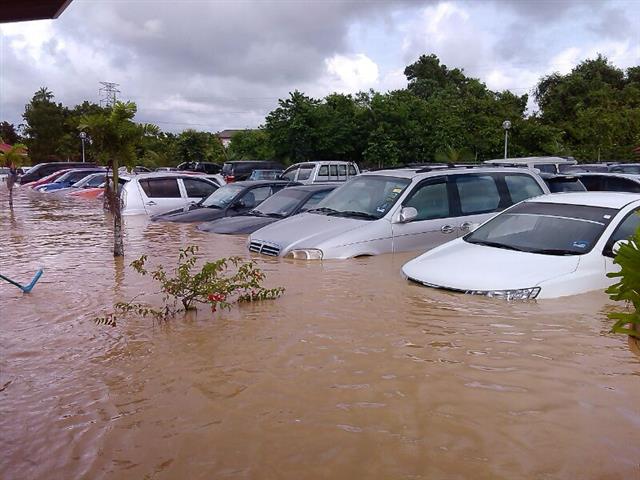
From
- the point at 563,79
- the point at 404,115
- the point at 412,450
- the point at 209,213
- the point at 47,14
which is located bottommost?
the point at 412,450

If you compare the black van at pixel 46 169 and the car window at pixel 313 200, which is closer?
the car window at pixel 313 200

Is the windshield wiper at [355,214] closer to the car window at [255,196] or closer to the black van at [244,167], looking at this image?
the car window at [255,196]

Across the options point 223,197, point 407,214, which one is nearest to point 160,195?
point 223,197

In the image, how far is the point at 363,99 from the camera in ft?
126

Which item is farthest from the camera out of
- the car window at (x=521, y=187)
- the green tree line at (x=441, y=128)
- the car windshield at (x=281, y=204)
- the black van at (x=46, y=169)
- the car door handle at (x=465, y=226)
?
the black van at (x=46, y=169)

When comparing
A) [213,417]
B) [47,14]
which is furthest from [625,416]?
[47,14]

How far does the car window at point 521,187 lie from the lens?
1023cm

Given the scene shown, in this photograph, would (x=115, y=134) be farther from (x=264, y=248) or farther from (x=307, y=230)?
(x=307, y=230)

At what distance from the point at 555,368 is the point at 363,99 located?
114 feet

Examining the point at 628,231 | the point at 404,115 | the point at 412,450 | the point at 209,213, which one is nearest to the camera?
the point at 412,450

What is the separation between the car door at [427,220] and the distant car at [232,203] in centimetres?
495

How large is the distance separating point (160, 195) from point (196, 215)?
104 inches

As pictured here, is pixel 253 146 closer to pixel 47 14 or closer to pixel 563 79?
pixel 563 79

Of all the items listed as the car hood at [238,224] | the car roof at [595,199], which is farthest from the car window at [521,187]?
the car hood at [238,224]
